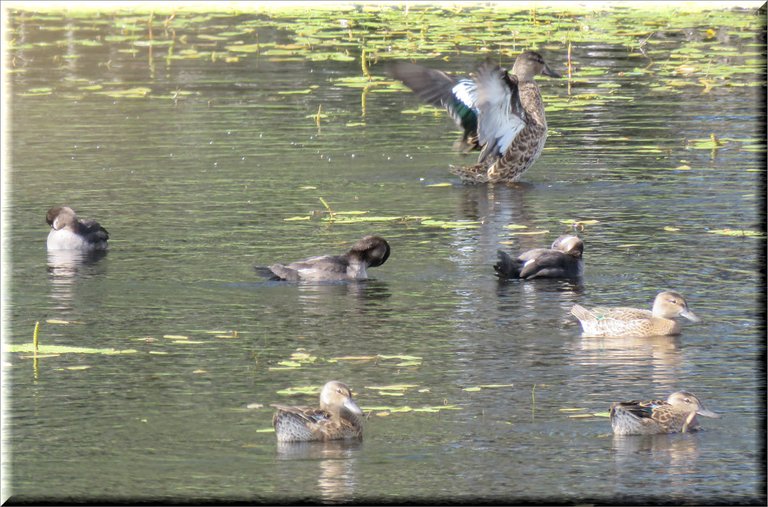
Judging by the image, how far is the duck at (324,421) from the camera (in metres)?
8.35

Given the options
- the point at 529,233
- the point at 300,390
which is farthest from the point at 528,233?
the point at 300,390

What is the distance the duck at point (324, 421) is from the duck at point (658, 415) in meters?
1.24

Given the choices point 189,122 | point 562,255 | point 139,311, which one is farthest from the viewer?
point 189,122

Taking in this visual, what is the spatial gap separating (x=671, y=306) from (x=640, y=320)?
0.20m

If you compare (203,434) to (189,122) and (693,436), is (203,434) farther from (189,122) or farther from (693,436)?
(189,122)

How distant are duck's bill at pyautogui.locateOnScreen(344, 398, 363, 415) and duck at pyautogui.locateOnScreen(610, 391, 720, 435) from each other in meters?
1.20

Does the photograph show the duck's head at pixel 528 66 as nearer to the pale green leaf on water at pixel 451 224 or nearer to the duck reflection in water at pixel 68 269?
the pale green leaf on water at pixel 451 224

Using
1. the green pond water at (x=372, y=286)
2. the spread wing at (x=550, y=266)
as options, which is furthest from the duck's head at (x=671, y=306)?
the spread wing at (x=550, y=266)

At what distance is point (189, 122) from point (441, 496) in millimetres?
12113

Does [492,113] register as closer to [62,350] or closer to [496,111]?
[496,111]

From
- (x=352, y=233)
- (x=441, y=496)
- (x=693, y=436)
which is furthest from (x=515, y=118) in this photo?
(x=441, y=496)

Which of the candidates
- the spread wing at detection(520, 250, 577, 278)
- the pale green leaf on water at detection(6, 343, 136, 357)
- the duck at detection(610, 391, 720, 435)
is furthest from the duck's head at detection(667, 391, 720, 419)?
the spread wing at detection(520, 250, 577, 278)

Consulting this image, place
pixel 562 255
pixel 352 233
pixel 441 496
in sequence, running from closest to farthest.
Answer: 1. pixel 441 496
2. pixel 562 255
3. pixel 352 233

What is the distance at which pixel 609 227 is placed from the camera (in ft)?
45.2
